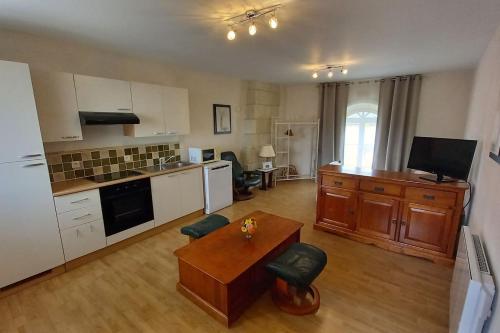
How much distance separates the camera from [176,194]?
349 cm

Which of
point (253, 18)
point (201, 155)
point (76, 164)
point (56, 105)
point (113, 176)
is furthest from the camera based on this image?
point (201, 155)

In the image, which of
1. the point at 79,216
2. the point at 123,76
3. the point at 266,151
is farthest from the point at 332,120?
the point at 79,216

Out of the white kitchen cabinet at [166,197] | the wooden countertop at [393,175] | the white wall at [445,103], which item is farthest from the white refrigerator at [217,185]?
the white wall at [445,103]

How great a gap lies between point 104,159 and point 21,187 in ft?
3.44

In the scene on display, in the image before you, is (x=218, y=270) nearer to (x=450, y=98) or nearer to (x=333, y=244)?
(x=333, y=244)

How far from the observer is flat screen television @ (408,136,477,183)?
2322 millimetres

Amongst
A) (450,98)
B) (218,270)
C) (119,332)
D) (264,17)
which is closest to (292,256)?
(218,270)

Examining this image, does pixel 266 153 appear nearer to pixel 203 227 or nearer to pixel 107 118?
pixel 203 227

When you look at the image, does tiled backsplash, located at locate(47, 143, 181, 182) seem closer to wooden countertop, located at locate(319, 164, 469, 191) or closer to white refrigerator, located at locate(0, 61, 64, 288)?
white refrigerator, located at locate(0, 61, 64, 288)

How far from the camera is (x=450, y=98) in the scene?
4.31m

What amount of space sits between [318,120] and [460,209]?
3716 mm

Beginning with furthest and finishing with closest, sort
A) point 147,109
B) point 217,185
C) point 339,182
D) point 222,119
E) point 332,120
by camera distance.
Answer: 1. point 332,120
2. point 222,119
3. point 217,185
4. point 147,109
5. point 339,182

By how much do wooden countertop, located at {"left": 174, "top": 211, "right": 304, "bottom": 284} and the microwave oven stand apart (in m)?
1.82

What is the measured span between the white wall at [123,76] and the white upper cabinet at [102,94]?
35 cm
